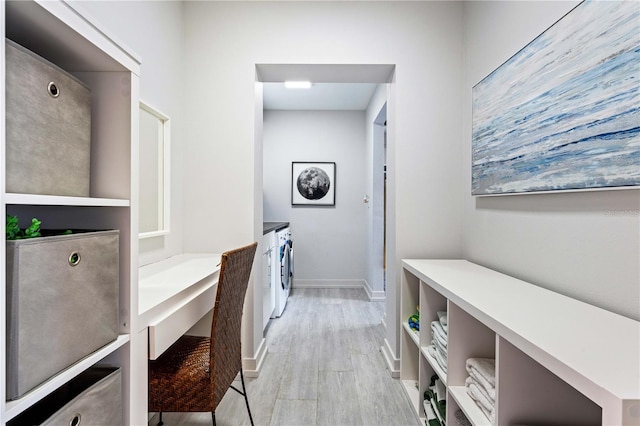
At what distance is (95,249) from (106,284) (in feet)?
0.34

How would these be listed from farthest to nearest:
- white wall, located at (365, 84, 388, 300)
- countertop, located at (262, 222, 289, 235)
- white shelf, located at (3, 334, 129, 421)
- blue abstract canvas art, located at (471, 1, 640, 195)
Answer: white wall, located at (365, 84, 388, 300)
countertop, located at (262, 222, 289, 235)
blue abstract canvas art, located at (471, 1, 640, 195)
white shelf, located at (3, 334, 129, 421)

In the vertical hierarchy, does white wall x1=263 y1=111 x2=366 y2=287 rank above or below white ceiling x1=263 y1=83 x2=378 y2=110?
below

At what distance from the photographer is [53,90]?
0.80m

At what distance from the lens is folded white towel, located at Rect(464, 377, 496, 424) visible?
4.01 feet

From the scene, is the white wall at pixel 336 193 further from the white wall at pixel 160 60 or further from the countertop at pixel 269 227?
the white wall at pixel 160 60

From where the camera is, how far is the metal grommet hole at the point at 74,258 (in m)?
0.81

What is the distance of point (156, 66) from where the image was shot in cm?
204

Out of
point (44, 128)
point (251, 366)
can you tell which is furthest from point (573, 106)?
point (251, 366)

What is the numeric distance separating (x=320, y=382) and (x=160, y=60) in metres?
2.19

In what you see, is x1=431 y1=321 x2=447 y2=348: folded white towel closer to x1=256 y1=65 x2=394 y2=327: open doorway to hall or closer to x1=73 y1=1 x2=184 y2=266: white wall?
x1=73 y1=1 x2=184 y2=266: white wall

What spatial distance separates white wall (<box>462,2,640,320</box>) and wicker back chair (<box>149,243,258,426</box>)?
1.14 metres

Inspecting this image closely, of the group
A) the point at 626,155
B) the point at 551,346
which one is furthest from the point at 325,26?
the point at 551,346

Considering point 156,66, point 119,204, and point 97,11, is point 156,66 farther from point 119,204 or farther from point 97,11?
point 119,204

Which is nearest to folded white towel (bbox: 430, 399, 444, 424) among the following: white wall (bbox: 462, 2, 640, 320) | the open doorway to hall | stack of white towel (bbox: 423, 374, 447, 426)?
stack of white towel (bbox: 423, 374, 447, 426)
